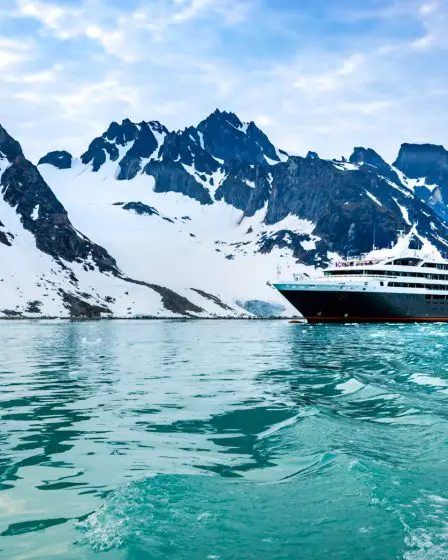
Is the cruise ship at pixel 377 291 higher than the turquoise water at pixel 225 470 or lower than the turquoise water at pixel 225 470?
higher

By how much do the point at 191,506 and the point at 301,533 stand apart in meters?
1.93

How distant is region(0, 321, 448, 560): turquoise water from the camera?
8.25m

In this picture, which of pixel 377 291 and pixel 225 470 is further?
pixel 377 291

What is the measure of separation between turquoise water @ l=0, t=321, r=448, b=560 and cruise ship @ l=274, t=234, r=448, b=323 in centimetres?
7747

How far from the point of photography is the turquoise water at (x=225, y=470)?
825 cm

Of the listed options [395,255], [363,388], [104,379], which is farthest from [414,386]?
[395,255]

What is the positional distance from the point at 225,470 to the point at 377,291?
95.8 metres

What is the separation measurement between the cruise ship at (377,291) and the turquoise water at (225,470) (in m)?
77.5

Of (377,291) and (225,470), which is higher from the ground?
(377,291)

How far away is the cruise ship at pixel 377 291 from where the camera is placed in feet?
336

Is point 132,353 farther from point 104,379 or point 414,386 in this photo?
point 414,386

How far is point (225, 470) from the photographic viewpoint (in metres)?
11.8

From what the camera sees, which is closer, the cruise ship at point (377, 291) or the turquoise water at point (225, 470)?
the turquoise water at point (225, 470)

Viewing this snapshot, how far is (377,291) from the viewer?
341 ft
